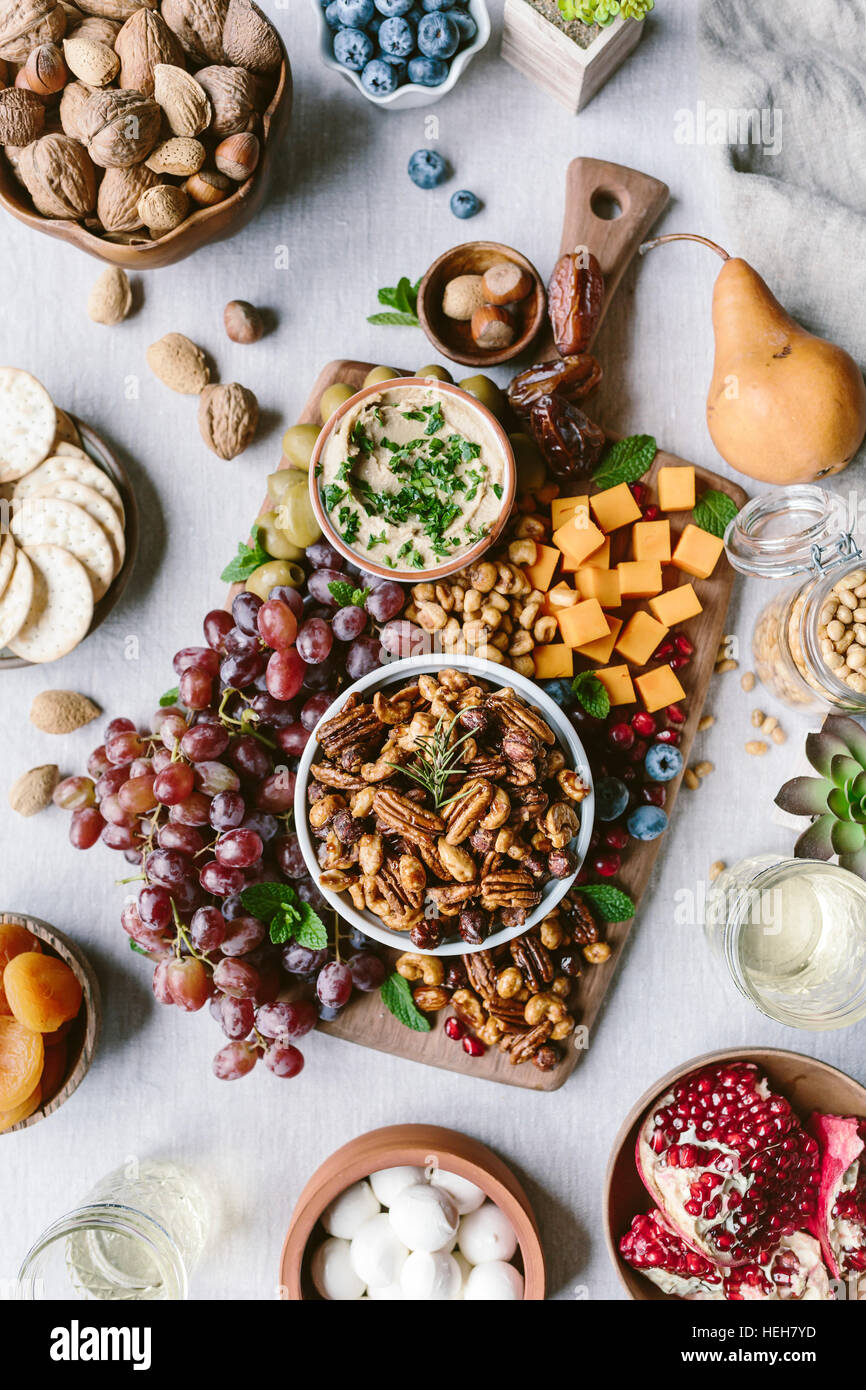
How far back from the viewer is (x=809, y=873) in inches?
46.6

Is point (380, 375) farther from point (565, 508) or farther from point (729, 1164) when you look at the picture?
point (729, 1164)

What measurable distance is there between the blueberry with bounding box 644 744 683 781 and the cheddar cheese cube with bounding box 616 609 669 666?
0.12 meters

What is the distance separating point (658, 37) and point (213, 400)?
2.72 ft

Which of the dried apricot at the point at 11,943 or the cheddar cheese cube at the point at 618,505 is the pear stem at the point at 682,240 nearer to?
the cheddar cheese cube at the point at 618,505

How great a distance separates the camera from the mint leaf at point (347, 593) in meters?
1.22

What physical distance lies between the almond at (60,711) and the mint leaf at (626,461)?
2.57 feet

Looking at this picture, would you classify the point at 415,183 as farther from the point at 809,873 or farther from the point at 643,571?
the point at 809,873

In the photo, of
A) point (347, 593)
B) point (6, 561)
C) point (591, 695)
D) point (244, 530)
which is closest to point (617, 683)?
point (591, 695)

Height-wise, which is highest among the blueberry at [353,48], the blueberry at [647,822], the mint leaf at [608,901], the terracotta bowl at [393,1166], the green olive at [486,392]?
the blueberry at [353,48]

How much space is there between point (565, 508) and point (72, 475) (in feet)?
2.23

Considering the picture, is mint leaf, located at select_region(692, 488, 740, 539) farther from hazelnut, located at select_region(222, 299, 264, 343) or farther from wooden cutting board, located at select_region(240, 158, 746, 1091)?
hazelnut, located at select_region(222, 299, 264, 343)

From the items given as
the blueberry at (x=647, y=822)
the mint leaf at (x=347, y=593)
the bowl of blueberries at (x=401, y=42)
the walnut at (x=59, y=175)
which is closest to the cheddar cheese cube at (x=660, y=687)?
the blueberry at (x=647, y=822)

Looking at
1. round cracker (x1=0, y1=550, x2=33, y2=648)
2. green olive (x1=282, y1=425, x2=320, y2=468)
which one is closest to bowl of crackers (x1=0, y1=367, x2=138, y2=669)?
round cracker (x1=0, y1=550, x2=33, y2=648)
